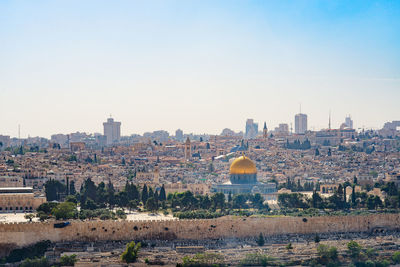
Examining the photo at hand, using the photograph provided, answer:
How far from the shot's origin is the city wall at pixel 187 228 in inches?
1130

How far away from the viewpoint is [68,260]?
25.4 metres

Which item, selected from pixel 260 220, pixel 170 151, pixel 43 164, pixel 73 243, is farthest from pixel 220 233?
pixel 170 151

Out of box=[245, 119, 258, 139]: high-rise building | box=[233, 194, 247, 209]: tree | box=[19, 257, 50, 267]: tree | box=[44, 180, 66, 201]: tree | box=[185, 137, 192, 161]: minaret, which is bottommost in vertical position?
box=[19, 257, 50, 267]: tree

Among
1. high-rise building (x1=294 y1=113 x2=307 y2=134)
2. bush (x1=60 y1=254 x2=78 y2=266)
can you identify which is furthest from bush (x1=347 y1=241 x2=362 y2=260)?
high-rise building (x1=294 y1=113 x2=307 y2=134)

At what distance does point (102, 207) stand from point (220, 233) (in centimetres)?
741

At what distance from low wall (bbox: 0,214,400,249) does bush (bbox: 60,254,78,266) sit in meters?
3.53

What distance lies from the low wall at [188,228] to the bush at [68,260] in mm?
3528

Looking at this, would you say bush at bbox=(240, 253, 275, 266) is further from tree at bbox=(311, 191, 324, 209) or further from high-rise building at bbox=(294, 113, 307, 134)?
high-rise building at bbox=(294, 113, 307, 134)

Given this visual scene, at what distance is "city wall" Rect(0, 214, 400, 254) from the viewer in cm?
2870

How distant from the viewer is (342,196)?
125 feet

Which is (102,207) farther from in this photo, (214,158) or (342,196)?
(214,158)

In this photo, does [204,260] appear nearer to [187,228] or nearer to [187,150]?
[187,228]

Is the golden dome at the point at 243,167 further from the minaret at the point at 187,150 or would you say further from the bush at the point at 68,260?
the minaret at the point at 187,150

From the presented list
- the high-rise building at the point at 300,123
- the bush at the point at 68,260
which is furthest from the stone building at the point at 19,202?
the high-rise building at the point at 300,123
